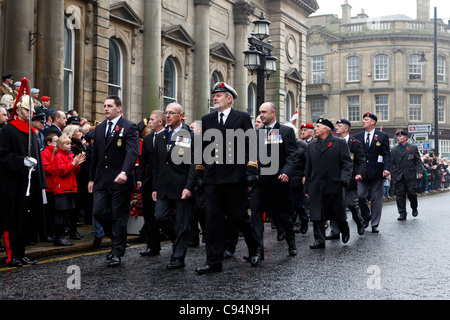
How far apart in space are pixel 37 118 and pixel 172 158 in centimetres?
207

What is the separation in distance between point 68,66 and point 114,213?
11.1 meters

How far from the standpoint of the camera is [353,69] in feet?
193

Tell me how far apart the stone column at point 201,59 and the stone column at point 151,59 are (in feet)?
10.7

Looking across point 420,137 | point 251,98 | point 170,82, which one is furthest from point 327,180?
point 420,137

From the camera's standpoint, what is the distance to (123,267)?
294 inches

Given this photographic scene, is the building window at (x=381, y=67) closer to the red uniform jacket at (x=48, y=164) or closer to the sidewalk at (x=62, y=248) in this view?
the sidewalk at (x=62, y=248)

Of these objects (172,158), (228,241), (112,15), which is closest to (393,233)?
(228,241)

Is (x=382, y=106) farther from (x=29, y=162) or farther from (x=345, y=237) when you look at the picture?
(x=29, y=162)

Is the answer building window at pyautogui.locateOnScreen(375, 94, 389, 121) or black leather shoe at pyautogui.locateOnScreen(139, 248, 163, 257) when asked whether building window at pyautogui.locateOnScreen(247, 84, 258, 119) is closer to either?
black leather shoe at pyautogui.locateOnScreen(139, 248, 163, 257)

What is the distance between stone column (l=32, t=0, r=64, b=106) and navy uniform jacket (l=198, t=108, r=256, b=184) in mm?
9713

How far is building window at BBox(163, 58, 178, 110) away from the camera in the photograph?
23125 mm

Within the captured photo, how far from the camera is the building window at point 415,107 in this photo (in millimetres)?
57125

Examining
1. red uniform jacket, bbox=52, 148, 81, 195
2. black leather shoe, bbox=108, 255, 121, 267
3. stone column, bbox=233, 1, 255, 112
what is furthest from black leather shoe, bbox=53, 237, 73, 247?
stone column, bbox=233, 1, 255, 112

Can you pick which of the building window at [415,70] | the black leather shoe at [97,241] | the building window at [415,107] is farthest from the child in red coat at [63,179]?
the building window at [415,70]
